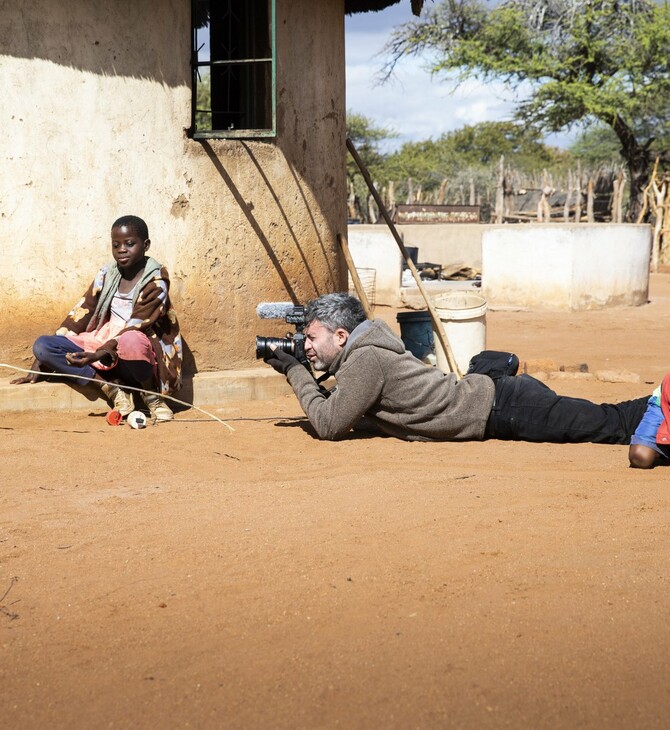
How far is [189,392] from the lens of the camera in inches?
259

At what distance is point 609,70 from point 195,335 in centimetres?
2134

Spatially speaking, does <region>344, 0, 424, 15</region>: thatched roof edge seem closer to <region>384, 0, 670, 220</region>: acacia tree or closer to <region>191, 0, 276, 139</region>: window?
<region>191, 0, 276, 139</region>: window

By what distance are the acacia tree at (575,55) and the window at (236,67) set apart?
16818mm

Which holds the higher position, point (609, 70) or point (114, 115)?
point (609, 70)

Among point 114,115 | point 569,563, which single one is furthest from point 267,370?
point 569,563

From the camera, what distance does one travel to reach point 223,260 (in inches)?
264

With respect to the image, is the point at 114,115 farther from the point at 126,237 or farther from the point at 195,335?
the point at 195,335

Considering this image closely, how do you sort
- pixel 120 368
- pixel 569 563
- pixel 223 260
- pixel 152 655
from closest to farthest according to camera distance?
pixel 152 655, pixel 569 563, pixel 120 368, pixel 223 260

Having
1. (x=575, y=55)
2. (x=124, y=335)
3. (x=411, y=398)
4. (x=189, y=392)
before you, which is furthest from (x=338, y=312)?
(x=575, y=55)

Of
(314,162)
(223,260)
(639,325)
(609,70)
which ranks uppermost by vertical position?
(609,70)

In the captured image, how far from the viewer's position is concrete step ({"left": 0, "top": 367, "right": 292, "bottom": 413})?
6113 millimetres

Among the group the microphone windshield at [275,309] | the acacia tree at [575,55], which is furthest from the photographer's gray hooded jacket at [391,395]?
the acacia tree at [575,55]

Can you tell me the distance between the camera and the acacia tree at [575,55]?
24328mm

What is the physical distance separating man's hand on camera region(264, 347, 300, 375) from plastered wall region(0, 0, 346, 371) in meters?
1.67
